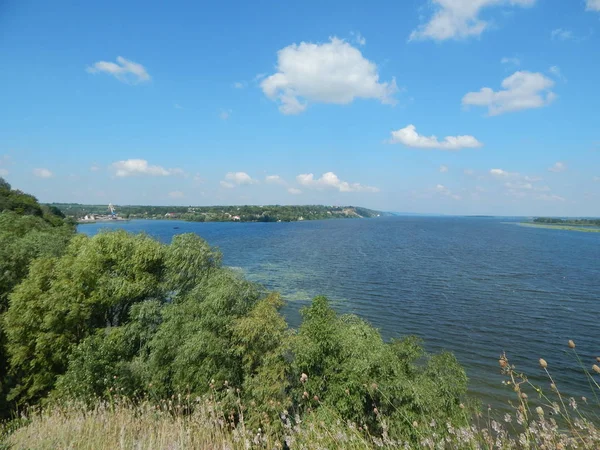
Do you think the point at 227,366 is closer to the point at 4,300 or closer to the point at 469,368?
the point at 4,300

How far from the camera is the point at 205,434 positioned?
534 centimetres

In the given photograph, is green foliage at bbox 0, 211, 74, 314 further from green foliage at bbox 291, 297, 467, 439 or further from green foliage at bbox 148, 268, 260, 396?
green foliage at bbox 291, 297, 467, 439

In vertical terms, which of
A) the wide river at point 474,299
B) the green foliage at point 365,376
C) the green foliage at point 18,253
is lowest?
the wide river at point 474,299

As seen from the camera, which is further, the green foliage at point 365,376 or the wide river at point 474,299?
the wide river at point 474,299

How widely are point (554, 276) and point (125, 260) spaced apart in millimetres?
50720

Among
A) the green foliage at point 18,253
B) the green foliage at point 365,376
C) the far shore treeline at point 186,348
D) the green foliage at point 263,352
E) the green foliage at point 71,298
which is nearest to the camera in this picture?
the green foliage at point 365,376

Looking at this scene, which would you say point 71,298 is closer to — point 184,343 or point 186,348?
point 184,343

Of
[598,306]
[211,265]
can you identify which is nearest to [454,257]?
[598,306]

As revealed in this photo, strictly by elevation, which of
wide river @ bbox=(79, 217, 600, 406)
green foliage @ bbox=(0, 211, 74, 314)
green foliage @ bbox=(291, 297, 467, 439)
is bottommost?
wide river @ bbox=(79, 217, 600, 406)

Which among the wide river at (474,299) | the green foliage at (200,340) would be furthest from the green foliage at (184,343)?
the wide river at (474,299)

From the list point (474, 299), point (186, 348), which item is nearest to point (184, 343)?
point (186, 348)

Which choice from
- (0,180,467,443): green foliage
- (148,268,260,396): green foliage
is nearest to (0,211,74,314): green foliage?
(0,180,467,443): green foliage

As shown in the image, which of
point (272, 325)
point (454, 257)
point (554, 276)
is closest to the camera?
point (272, 325)

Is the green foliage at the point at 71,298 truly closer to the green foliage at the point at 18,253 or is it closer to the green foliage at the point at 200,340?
the green foliage at the point at 18,253
